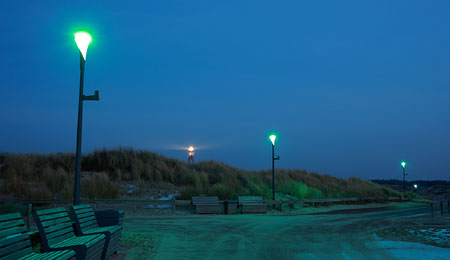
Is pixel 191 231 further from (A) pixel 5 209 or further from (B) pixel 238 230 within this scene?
(A) pixel 5 209

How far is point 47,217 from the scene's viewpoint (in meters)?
6.00

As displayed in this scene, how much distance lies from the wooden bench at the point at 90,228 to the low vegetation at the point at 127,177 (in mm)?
15783

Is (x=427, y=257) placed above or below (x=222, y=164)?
below

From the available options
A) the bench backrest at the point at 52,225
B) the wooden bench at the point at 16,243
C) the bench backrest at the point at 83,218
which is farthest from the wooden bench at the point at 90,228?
the wooden bench at the point at 16,243

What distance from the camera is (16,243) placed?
4.62 meters

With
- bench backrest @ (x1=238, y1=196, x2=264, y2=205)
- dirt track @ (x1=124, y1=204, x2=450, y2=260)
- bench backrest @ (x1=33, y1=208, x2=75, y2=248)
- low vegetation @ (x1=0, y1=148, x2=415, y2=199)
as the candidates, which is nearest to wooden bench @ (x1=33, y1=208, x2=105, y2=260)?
bench backrest @ (x1=33, y1=208, x2=75, y2=248)

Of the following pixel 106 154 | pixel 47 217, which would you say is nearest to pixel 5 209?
pixel 47 217

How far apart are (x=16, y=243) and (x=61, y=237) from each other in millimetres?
1743

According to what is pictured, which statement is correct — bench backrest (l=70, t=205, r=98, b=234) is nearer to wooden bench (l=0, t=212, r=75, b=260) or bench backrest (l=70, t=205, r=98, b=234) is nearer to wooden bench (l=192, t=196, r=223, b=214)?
wooden bench (l=0, t=212, r=75, b=260)

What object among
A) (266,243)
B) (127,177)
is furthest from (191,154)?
(266,243)

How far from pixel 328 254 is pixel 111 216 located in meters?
5.07

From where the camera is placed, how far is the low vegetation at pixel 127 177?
24.5 m

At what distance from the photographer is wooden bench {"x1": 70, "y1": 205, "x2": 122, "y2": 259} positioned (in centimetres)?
725

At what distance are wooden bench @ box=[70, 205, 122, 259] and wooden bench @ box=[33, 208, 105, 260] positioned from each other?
33 centimetres
